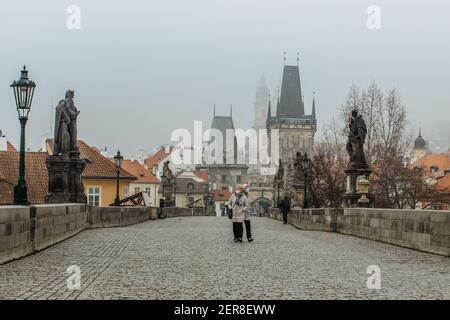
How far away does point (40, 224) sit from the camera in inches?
568

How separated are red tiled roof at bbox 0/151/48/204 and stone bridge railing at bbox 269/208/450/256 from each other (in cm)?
2386

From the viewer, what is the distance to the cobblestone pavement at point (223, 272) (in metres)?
8.70

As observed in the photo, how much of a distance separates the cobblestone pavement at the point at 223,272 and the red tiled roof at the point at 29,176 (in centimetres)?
2929

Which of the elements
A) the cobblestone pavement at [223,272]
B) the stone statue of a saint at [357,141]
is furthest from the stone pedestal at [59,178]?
the stone statue of a saint at [357,141]

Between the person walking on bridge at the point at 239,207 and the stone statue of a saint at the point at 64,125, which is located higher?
the stone statue of a saint at the point at 64,125

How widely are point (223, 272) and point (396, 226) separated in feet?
25.2

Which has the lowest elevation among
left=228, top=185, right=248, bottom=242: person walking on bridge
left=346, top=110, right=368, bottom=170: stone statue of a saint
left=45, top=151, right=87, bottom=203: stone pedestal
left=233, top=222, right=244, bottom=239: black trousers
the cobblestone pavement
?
the cobblestone pavement

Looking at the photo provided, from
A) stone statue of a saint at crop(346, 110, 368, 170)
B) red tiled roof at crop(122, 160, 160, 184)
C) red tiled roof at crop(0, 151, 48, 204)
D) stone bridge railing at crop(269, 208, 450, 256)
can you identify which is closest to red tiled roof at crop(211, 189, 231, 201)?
red tiled roof at crop(122, 160, 160, 184)

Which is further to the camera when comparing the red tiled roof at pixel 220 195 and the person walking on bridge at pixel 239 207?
the red tiled roof at pixel 220 195

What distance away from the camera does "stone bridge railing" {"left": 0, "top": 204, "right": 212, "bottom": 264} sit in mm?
11828

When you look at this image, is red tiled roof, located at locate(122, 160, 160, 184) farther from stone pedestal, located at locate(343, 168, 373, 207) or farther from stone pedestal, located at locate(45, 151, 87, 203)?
stone pedestal, located at locate(45, 151, 87, 203)

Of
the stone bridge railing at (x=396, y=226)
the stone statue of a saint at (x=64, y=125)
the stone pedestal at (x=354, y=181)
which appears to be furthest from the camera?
the stone pedestal at (x=354, y=181)

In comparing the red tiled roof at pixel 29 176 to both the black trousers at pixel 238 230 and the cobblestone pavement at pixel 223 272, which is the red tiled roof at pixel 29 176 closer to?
the black trousers at pixel 238 230
